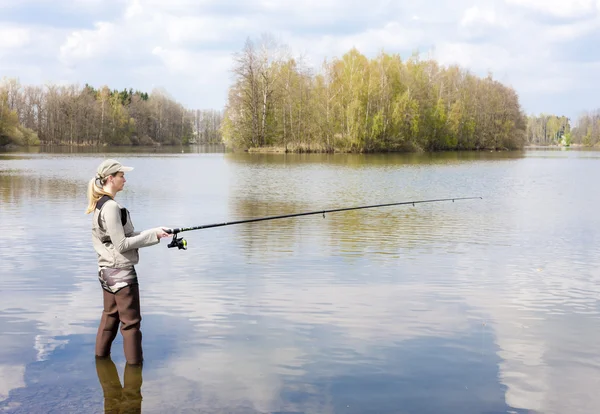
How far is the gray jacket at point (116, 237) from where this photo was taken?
18.2ft

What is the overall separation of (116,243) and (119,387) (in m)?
1.26

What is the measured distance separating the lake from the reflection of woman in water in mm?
20

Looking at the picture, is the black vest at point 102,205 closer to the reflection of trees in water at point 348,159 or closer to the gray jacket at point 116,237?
the gray jacket at point 116,237

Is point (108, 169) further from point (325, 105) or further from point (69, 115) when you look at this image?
point (69, 115)

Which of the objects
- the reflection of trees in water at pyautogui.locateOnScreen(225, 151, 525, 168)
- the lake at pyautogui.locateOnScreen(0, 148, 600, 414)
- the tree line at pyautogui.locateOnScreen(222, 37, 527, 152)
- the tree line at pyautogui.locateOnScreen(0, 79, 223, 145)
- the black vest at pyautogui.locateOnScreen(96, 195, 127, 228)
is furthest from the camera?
the tree line at pyautogui.locateOnScreen(0, 79, 223, 145)

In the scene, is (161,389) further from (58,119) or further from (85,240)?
(58,119)

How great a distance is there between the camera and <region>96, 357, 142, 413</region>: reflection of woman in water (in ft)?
17.4

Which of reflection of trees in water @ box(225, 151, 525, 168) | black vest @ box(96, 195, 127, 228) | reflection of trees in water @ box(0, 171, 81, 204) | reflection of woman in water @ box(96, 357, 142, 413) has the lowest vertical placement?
reflection of woman in water @ box(96, 357, 142, 413)

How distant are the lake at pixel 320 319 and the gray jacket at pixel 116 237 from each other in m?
1.08

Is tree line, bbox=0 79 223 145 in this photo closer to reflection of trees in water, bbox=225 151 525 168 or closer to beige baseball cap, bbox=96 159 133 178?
reflection of trees in water, bbox=225 151 525 168

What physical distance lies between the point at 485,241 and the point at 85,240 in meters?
8.42

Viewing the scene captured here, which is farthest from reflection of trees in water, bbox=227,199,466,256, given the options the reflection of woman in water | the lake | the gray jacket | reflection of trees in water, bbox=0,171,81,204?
the gray jacket

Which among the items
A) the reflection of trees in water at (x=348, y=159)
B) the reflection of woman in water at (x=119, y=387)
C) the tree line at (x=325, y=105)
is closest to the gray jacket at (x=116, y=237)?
the reflection of woman in water at (x=119, y=387)

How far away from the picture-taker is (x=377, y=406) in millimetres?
5297
